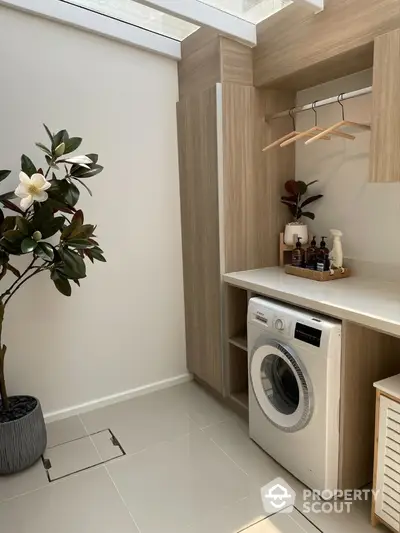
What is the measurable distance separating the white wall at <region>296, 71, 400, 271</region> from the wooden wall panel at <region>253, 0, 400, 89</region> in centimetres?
17

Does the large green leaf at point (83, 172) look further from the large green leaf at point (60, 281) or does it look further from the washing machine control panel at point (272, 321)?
the washing machine control panel at point (272, 321)

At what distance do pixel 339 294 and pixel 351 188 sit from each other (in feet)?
2.51

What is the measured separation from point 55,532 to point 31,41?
99.1 inches

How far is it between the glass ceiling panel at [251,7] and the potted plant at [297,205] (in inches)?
38.2

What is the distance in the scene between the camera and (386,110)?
167cm

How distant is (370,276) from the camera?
7.48ft

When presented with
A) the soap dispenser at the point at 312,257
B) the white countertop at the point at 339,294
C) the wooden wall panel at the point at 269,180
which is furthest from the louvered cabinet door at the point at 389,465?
the wooden wall panel at the point at 269,180

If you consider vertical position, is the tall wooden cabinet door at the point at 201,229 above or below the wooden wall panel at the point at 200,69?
below

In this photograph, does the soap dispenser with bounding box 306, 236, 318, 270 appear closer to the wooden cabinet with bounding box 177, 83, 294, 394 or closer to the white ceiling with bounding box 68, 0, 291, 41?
the wooden cabinet with bounding box 177, 83, 294, 394

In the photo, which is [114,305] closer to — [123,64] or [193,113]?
[193,113]

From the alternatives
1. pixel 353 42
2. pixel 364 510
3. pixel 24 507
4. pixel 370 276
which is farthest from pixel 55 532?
pixel 353 42

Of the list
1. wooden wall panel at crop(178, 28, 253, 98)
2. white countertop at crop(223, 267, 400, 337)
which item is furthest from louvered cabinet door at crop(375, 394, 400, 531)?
wooden wall panel at crop(178, 28, 253, 98)

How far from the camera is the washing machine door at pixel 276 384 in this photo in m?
1.89

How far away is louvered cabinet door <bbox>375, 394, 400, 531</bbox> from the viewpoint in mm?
1510
